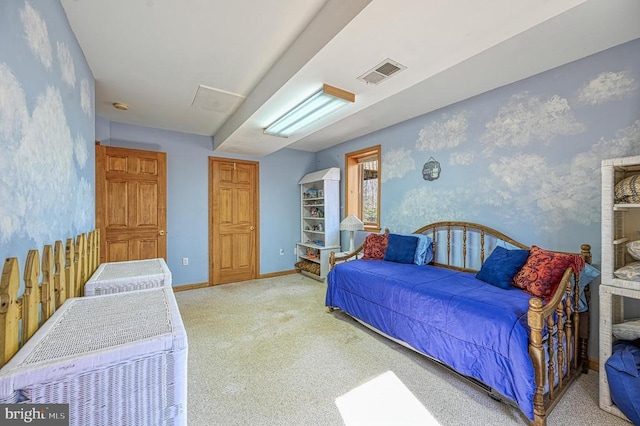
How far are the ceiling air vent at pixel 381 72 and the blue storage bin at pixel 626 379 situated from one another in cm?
230

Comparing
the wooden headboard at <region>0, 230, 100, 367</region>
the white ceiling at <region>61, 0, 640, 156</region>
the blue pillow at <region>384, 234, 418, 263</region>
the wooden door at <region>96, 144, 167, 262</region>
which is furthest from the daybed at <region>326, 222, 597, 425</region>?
the wooden door at <region>96, 144, 167, 262</region>

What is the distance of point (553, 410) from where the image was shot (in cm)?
168

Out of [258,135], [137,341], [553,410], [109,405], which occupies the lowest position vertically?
[553,410]

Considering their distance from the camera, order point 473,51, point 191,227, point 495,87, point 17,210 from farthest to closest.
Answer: point 191,227 → point 495,87 → point 473,51 → point 17,210

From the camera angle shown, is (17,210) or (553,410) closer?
(17,210)

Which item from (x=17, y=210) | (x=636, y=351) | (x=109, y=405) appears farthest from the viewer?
(x=636, y=351)

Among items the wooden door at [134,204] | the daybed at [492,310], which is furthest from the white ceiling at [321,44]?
the daybed at [492,310]

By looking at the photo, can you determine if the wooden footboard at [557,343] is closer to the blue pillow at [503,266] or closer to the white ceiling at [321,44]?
the blue pillow at [503,266]

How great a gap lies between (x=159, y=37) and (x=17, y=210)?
1543 mm

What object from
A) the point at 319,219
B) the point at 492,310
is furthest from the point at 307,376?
the point at 319,219

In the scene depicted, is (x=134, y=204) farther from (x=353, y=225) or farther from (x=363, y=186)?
(x=363, y=186)

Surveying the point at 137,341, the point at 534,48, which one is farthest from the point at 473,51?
the point at 137,341

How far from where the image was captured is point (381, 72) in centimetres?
197

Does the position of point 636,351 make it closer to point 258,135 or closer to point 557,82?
point 557,82
